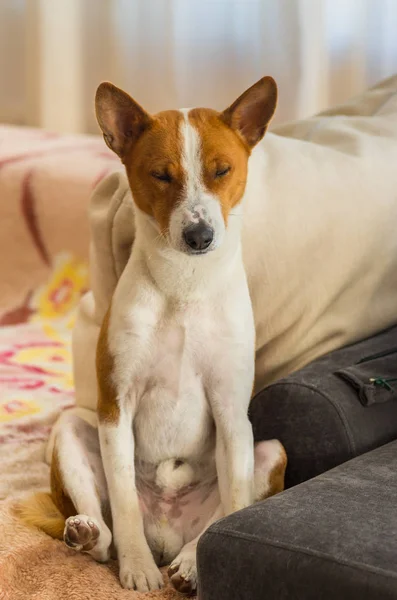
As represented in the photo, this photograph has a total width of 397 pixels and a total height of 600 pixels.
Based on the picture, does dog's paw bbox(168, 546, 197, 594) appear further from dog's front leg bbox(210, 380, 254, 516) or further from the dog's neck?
the dog's neck

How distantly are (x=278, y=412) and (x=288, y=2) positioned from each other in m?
1.76

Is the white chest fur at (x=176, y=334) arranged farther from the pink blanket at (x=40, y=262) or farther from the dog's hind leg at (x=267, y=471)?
the pink blanket at (x=40, y=262)

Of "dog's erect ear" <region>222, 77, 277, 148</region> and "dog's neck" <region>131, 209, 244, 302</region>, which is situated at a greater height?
"dog's erect ear" <region>222, 77, 277, 148</region>

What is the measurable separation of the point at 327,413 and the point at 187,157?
46 centimetres

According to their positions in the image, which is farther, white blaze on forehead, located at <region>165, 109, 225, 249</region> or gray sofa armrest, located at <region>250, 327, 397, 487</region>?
gray sofa armrest, located at <region>250, 327, 397, 487</region>

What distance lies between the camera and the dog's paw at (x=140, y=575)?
53.5 inches

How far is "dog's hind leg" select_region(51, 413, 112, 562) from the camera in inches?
54.4

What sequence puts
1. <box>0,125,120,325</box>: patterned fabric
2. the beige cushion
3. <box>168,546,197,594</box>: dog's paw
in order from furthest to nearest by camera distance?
1. <box>0,125,120,325</box>: patterned fabric
2. the beige cushion
3. <box>168,546,197,594</box>: dog's paw

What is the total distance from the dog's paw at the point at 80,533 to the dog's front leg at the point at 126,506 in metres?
0.05

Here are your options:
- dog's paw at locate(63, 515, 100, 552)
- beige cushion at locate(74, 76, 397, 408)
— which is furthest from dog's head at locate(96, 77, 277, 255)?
A: dog's paw at locate(63, 515, 100, 552)

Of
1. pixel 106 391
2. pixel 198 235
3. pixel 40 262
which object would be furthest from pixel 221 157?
pixel 40 262

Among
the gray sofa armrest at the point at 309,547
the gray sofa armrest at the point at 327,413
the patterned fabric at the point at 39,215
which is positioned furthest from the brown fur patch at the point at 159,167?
the patterned fabric at the point at 39,215

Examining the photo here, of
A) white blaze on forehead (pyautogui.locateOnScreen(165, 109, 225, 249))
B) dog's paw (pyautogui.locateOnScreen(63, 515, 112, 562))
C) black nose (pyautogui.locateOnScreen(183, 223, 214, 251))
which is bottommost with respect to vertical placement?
dog's paw (pyautogui.locateOnScreen(63, 515, 112, 562))

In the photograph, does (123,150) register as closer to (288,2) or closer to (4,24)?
(288,2)
